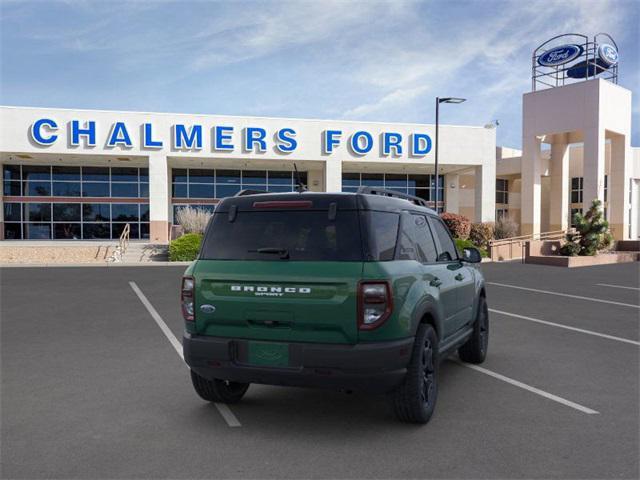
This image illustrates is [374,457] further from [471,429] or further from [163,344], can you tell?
[163,344]

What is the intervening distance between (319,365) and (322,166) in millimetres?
30121

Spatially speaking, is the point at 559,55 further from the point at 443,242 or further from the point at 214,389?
the point at 214,389

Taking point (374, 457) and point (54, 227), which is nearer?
point (374, 457)

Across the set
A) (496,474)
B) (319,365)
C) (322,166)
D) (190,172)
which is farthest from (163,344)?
(190,172)

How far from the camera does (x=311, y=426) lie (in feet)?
15.0

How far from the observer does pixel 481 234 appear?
87.0 feet

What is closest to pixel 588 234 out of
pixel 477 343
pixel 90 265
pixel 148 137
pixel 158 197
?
pixel 477 343

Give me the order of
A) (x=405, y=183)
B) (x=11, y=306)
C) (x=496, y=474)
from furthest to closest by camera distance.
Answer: (x=405, y=183) < (x=11, y=306) < (x=496, y=474)

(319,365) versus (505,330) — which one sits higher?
(319,365)

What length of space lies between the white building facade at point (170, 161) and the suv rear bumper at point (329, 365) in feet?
88.1

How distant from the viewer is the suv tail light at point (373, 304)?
403 cm

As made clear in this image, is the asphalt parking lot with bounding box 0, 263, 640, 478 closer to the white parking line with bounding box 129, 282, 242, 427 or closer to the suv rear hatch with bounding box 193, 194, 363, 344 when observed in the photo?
the white parking line with bounding box 129, 282, 242, 427

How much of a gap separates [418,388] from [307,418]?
3.39ft

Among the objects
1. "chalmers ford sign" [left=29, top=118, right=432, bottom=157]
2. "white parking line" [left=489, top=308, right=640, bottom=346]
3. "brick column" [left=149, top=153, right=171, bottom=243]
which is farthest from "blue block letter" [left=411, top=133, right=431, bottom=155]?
"white parking line" [left=489, top=308, right=640, bottom=346]
